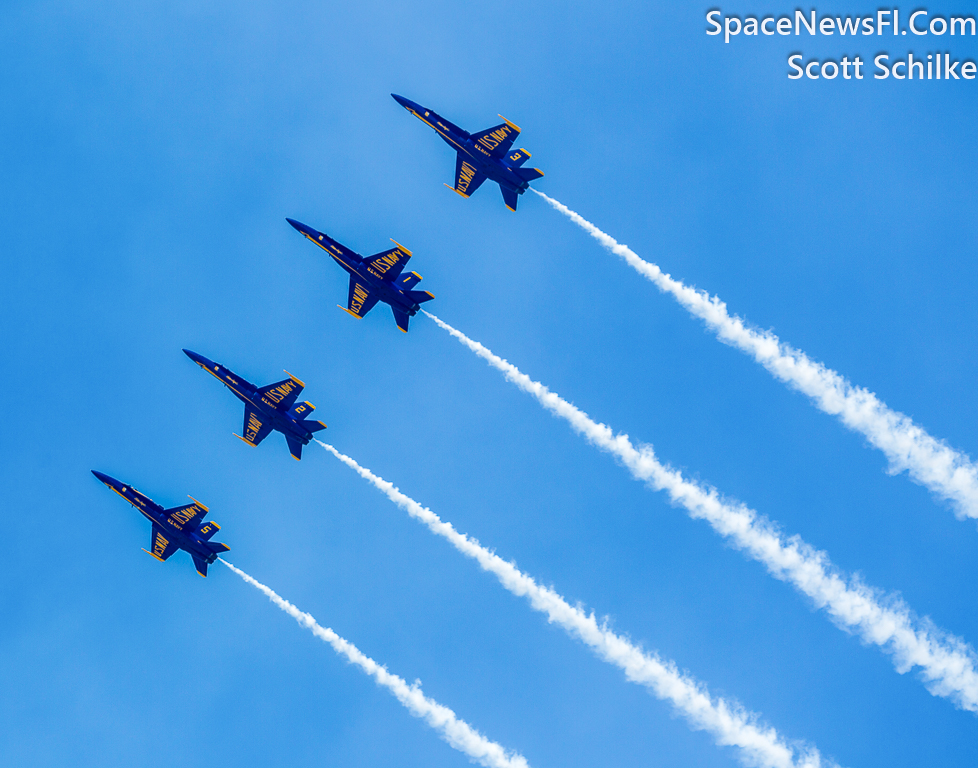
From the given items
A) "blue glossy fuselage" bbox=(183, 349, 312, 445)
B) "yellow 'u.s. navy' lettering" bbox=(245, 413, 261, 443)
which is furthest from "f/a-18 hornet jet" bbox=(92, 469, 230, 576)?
"blue glossy fuselage" bbox=(183, 349, 312, 445)

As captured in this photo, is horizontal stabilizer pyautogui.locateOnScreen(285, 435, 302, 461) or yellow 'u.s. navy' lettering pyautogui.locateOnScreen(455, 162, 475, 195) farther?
yellow 'u.s. navy' lettering pyautogui.locateOnScreen(455, 162, 475, 195)

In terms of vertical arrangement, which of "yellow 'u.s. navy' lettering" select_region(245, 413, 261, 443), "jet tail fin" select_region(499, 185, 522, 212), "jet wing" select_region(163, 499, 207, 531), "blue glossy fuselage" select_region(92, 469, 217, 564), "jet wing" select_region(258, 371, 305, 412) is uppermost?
"jet tail fin" select_region(499, 185, 522, 212)

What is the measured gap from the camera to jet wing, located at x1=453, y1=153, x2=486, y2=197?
171ft

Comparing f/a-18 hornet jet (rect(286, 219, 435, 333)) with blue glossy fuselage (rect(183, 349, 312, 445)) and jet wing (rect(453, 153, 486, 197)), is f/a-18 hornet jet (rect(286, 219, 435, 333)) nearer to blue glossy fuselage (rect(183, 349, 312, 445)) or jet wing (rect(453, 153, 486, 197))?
jet wing (rect(453, 153, 486, 197))

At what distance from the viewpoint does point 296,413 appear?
50469 millimetres

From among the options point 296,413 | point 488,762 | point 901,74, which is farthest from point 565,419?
point 901,74

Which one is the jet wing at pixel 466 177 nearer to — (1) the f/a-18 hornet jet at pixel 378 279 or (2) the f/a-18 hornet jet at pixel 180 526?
(1) the f/a-18 hornet jet at pixel 378 279

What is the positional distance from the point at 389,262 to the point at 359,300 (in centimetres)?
389

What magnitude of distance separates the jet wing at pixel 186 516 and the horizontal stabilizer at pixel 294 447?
752 cm

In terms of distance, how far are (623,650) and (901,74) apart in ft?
163

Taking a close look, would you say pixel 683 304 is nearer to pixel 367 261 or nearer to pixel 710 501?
pixel 710 501

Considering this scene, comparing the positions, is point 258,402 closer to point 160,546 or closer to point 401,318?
point 401,318

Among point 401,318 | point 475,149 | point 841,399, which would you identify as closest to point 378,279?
point 401,318

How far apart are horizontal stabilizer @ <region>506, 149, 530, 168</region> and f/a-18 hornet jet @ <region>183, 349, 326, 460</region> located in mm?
22329
